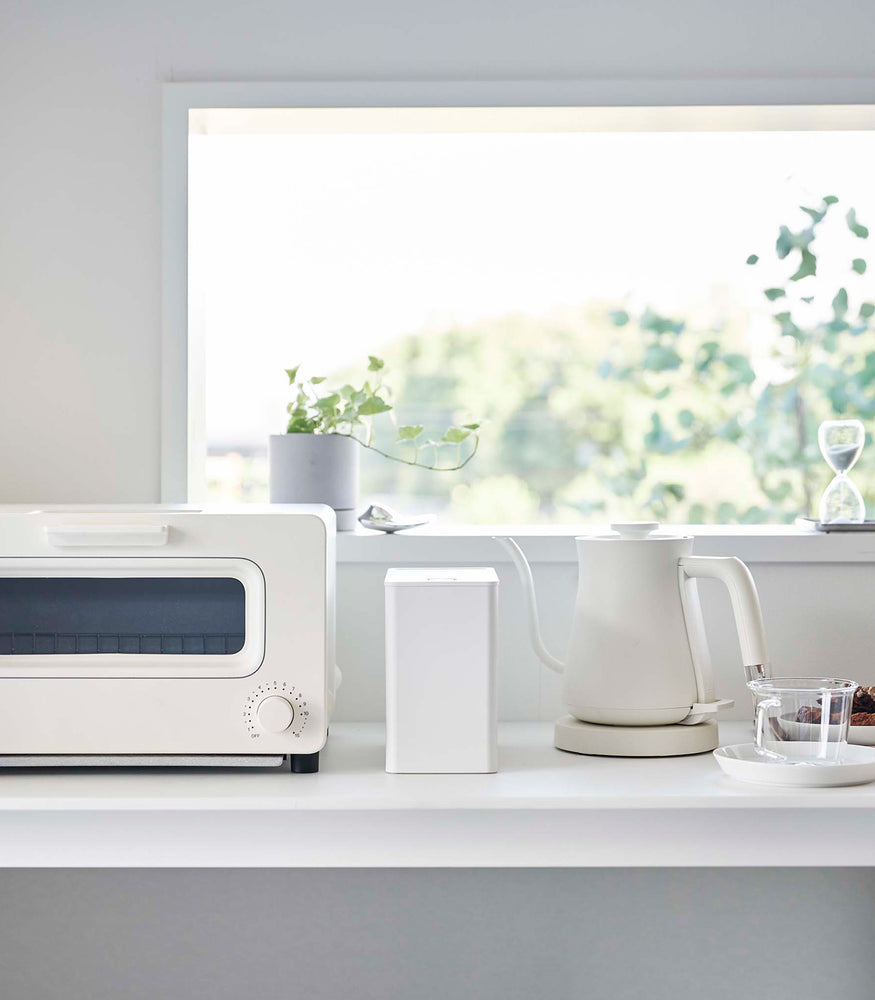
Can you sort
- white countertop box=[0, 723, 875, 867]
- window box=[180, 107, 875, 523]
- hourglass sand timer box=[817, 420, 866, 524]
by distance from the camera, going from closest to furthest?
white countertop box=[0, 723, 875, 867]
hourglass sand timer box=[817, 420, 866, 524]
window box=[180, 107, 875, 523]

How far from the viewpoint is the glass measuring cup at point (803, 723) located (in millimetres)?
1095

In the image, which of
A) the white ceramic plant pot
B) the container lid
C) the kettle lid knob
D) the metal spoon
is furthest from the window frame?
the kettle lid knob

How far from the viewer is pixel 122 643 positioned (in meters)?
1.13

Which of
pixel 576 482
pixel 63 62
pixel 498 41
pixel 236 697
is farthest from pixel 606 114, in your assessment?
pixel 236 697

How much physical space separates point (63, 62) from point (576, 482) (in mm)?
1085

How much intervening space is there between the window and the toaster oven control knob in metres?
0.73

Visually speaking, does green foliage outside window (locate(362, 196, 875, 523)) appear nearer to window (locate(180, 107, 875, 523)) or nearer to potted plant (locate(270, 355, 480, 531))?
window (locate(180, 107, 875, 523))

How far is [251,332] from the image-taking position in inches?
71.3

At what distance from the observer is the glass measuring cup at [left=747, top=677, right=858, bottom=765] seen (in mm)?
1095

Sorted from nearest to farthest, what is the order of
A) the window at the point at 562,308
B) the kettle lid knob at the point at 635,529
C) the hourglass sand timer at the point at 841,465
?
the kettle lid knob at the point at 635,529 < the hourglass sand timer at the point at 841,465 < the window at the point at 562,308

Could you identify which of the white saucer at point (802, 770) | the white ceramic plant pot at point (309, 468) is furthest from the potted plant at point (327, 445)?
the white saucer at point (802, 770)

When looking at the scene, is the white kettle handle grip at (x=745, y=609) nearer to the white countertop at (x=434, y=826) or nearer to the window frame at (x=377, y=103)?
the white countertop at (x=434, y=826)

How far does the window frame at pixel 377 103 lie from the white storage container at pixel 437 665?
563mm

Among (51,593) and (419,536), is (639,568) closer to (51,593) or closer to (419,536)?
(419,536)
